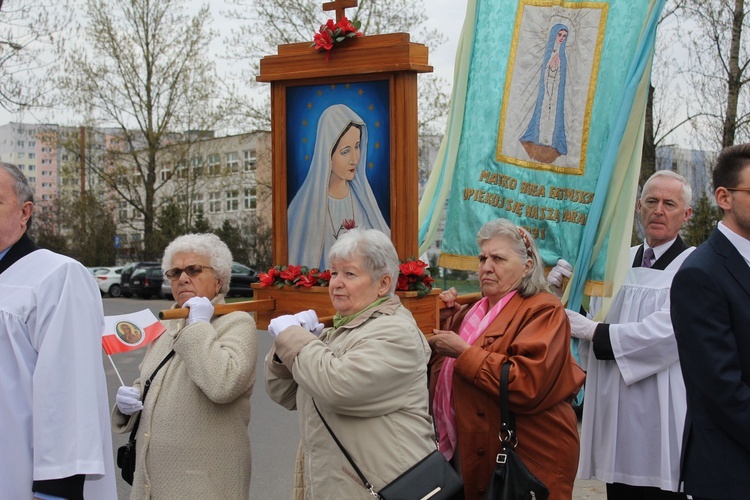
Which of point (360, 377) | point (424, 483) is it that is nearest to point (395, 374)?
point (360, 377)

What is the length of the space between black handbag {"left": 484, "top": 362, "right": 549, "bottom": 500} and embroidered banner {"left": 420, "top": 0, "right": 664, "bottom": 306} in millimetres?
1118

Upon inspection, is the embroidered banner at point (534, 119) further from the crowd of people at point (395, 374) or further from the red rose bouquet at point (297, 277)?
the red rose bouquet at point (297, 277)

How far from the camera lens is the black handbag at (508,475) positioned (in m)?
3.35

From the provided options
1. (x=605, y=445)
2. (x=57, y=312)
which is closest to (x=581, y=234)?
(x=605, y=445)

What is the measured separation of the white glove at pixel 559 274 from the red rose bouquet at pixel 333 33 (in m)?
1.62

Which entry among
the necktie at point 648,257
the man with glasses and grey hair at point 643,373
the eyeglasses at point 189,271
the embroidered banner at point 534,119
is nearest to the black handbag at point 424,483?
the eyeglasses at point 189,271

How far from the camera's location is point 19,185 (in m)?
2.78

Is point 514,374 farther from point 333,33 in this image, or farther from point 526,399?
point 333,33

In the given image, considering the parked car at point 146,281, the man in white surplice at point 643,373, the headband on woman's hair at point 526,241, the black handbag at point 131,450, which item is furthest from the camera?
the parked car at point 146,281

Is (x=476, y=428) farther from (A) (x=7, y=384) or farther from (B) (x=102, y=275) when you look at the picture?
(B) (x=102, y=275)

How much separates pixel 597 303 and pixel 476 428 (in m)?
1.37

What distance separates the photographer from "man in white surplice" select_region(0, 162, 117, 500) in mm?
2559

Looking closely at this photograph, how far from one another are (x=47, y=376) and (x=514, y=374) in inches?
69.6

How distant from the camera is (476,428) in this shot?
3611 mm
